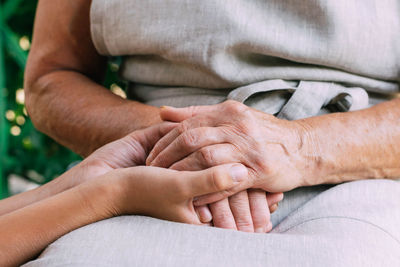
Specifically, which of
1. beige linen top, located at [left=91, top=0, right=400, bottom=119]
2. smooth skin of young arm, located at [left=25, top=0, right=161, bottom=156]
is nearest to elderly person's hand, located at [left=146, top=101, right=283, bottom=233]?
beige linen top, located at [left=91, top=0, right=400, bottom=119]

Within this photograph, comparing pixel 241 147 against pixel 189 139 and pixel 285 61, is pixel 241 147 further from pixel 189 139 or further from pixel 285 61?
pixel 285 61

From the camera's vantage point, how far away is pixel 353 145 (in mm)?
931

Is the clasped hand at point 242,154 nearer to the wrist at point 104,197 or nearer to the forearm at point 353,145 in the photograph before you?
the forearm at point 353,145

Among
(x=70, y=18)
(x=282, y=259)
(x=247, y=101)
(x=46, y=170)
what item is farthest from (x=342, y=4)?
(x=46, y=170)

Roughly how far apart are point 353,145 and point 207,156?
311mm

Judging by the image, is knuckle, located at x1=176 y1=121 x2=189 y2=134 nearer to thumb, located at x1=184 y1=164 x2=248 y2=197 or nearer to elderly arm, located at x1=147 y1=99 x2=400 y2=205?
elderly arm, located at x1=147 y1=99 x2=400 y2=205

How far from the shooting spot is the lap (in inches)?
26.2

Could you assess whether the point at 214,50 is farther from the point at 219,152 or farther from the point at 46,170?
the point at 46,170

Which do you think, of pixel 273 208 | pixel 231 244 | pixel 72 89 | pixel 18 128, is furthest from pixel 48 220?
pixel 18 128

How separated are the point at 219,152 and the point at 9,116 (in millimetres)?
2120

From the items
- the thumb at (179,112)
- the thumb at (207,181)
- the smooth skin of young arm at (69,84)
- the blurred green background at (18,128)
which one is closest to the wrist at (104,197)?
the thumb at (207,181)

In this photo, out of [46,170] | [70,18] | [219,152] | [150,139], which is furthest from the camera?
[46,170]

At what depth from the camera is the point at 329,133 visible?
0.93m

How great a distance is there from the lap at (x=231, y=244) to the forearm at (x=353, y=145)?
11cm
